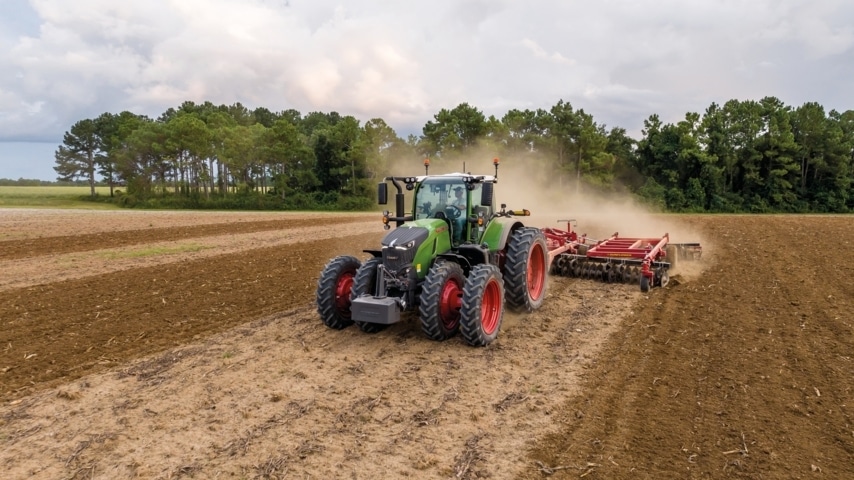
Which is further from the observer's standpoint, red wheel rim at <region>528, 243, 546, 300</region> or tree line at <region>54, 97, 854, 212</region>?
tree line at <region>54, 97, 854, 212</region>

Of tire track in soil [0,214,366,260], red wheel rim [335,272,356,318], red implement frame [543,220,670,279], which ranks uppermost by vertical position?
red implement frame [543,220,670,279]

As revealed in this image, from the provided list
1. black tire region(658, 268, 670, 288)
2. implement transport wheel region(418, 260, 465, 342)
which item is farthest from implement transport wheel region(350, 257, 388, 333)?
black tire region(658, 268, 670, 288)

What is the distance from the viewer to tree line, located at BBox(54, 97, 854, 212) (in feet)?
156

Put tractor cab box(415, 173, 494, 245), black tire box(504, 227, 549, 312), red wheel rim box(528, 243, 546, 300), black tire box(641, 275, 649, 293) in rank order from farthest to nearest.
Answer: black tire box(641, 275, 649, 293) < red wheel rim box(528, 243, 546, 300) < black tire box(504, 227, 549, 312) < tractor cab box(415, 173, 494, 245)

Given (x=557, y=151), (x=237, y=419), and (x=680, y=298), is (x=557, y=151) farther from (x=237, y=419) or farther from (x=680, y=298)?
(x=237, y=419)

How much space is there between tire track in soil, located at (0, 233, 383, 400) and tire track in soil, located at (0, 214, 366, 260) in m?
6.01

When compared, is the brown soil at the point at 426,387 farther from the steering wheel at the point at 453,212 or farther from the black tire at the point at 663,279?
the steering wheel at the point at 453,212

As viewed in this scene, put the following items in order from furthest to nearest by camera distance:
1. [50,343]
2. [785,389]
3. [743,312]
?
[743,312] → [50,343] → [785,389]

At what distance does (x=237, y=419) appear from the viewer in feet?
17.3

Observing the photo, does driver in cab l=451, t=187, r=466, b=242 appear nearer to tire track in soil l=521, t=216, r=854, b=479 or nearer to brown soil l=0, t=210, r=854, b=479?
brown soil l=0, t=210, r=854, b=479

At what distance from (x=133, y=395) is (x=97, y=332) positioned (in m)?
2.99

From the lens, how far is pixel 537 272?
10.0m

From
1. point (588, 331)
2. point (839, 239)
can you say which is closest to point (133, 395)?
point (588, 331)

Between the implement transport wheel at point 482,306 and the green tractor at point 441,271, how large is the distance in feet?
0.04
